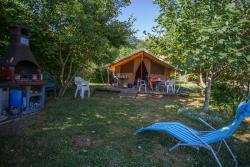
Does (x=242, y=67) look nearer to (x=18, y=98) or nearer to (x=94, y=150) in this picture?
(x=94, y=150)

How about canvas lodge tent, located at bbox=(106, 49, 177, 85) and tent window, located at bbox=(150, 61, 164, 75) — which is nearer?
canvas lodge tent, located at bbox=(106, 49, 177, 85)

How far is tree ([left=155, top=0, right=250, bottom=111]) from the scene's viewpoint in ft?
17.7

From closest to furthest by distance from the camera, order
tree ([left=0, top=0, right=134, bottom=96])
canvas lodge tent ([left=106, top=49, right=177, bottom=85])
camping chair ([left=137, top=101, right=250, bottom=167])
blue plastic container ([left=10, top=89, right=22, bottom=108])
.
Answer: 1. camping chair ([left=137, top=101, right=250, bottom=167])
2. blue plastic container ([left=10, top=89, right=22, bottom=108])
3. tree ([left=0, top=0, right=134, bottom=96])
4. canvas lodge tent ([left=106, top=49, right=177, bottom=85])

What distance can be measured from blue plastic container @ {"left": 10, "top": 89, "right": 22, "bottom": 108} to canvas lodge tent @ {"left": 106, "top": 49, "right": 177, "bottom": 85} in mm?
10154

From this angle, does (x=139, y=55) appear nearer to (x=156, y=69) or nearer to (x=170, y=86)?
(x=156, y=69)

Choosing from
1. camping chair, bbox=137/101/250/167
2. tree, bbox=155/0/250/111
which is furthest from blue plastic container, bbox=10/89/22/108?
tree, bbox=155/0/250/111

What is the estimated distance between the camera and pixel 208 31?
5293 millimetres

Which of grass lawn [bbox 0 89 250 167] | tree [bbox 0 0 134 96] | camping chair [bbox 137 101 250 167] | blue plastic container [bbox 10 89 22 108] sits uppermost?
tree [bbox 0 0 134 96]

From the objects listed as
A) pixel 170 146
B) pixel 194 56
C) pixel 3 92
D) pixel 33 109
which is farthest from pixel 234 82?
pixel 3 92

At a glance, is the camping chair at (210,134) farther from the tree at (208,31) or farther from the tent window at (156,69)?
the tent window at (156,69)

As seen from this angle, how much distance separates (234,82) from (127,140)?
286 inches

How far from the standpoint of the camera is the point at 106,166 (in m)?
3.39

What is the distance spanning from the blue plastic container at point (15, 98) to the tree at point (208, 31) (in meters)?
5.17

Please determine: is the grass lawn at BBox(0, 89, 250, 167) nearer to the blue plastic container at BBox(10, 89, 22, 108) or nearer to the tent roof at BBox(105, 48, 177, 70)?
the blue plastic container at BBox(10, 89, 22, 108)
